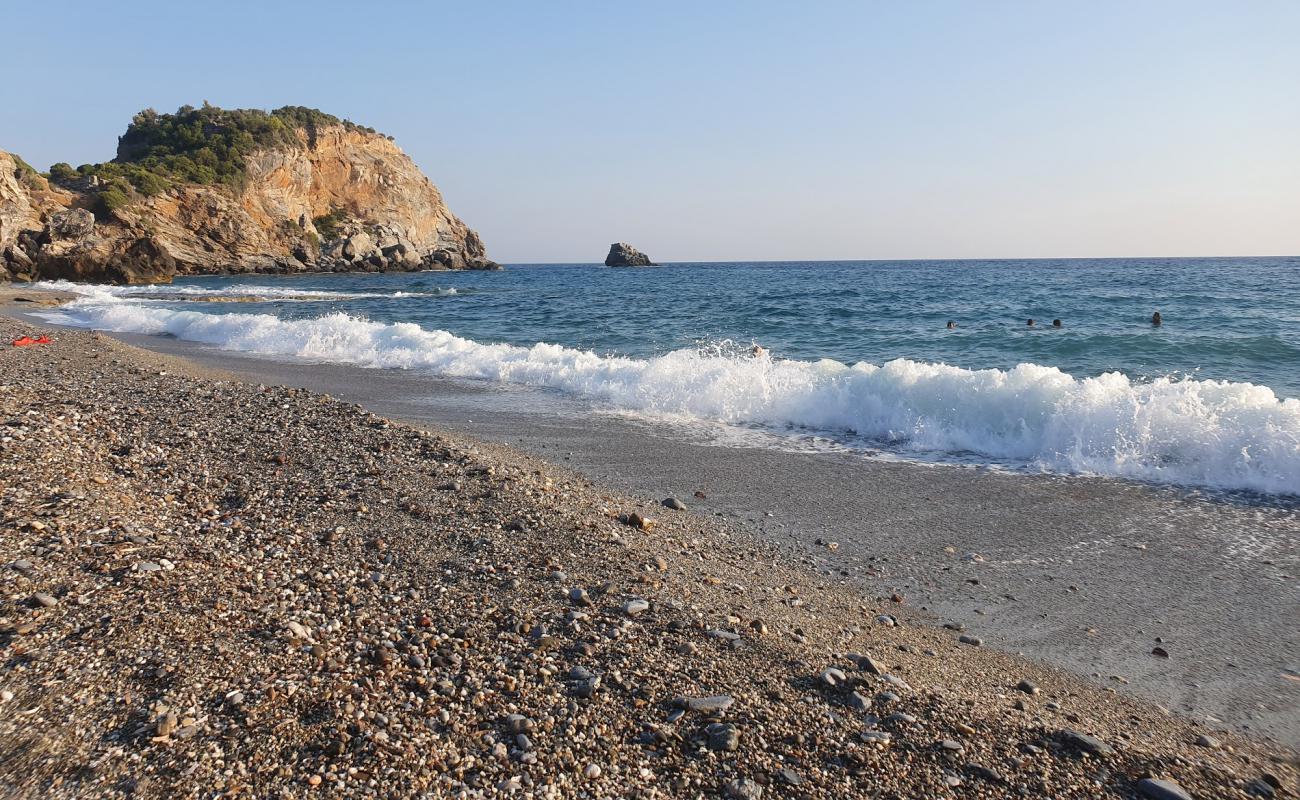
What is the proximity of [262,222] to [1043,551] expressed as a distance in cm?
6590

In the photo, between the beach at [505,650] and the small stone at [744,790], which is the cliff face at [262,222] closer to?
the beach at [505,650]

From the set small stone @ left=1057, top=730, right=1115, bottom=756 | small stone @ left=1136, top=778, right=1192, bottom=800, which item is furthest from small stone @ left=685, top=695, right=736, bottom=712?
small stone @ left=1136, top=778, right=1192, bottom=800

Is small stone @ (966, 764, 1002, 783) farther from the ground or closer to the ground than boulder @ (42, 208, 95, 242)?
closer to the ground

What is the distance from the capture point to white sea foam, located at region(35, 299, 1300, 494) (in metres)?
6.82

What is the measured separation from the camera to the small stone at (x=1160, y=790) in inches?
103

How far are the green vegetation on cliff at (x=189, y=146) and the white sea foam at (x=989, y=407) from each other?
48.3m

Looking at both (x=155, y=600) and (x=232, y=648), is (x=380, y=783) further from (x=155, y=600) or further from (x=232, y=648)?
(x=155, y=600)

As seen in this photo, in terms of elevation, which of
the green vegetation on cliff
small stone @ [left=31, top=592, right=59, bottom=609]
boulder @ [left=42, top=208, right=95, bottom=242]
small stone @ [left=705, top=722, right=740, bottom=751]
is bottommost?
small stone @ [left=705, top=722, right=740, bottom=751]

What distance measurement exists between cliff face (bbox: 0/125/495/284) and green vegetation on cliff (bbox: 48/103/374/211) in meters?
0.64

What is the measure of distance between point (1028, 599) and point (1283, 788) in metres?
1.65

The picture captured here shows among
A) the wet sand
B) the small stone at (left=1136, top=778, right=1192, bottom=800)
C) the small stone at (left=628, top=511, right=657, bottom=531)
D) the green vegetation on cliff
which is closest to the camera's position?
the small stone at (left=1136, top=778, right=1192, bottom=800)

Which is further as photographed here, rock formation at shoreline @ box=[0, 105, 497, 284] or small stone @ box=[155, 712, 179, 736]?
rock formation at shoreline @ box=[0, 105, 497, 284]

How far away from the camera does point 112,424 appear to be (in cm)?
646

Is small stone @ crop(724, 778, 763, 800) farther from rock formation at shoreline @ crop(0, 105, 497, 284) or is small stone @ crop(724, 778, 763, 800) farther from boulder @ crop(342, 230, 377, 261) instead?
boulder @ crop(342, 230, 377, 261)
